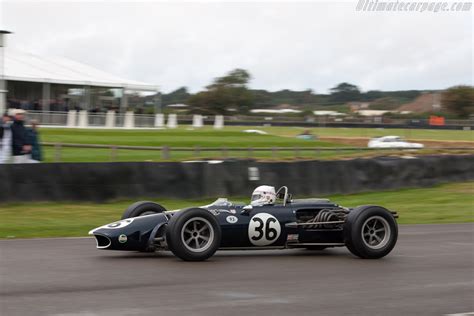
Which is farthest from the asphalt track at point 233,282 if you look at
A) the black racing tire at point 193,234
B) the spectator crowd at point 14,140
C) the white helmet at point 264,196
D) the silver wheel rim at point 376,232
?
the spectator crowd at point 14,140

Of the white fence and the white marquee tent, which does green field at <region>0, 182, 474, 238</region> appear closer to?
the white fence

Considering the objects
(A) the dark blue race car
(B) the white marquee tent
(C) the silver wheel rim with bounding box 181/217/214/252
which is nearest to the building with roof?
(B) the white marquee tent

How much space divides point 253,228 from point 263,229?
136 mm

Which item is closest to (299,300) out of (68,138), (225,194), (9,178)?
(9,178)

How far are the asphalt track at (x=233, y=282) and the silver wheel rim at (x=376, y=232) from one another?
0.23 meters

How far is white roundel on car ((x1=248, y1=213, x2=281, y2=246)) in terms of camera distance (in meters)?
8.86

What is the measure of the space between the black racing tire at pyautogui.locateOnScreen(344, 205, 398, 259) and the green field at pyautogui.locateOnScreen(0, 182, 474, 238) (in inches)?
170

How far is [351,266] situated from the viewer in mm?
8539

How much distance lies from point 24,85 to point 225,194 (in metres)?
25.0

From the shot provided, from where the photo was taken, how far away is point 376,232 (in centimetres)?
921

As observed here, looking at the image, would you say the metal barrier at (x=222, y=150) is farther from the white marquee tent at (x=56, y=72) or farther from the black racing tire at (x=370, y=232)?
the white marquee tent at (x=56, y=72)

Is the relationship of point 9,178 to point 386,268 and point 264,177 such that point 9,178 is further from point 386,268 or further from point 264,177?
point 386,268

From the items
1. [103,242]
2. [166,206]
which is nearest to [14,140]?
[166,206]

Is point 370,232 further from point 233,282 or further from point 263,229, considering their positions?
point 233,282
